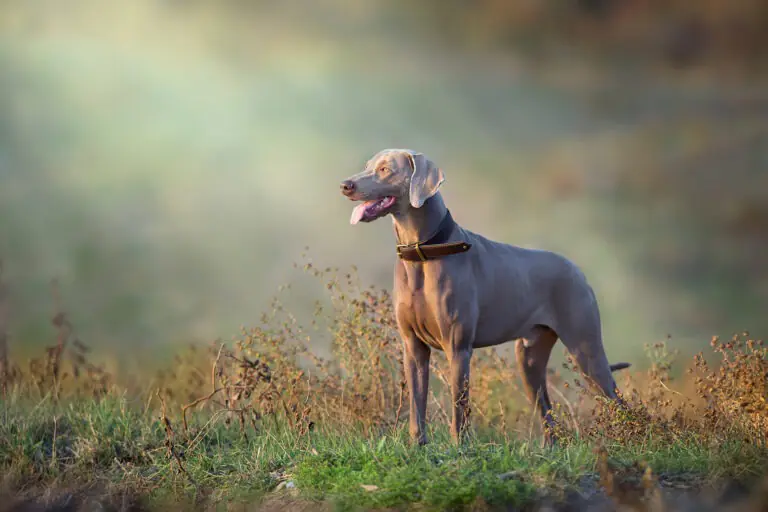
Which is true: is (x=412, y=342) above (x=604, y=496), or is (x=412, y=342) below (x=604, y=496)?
above

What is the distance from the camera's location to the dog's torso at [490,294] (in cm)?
634

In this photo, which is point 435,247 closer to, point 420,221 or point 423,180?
point 420,221

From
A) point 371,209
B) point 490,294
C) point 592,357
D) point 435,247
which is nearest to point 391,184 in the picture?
point 371,209

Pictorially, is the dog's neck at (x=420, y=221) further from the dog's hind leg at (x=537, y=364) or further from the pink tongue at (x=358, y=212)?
the dog's hind leg at (x=537, y=364)

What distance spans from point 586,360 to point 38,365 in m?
5.92

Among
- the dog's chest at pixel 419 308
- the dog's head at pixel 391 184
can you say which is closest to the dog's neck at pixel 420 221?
the dog's head at pixel 391 184

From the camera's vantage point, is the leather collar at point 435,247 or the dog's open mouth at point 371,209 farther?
the leather collar at point 435,247

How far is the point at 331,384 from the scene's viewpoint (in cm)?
838

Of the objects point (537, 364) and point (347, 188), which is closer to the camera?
point (347, 188)

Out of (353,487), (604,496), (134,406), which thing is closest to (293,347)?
(134,406)

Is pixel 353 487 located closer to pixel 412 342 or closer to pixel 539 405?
pixel 412 342

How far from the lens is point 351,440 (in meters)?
6.79

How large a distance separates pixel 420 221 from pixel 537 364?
1.90 metres

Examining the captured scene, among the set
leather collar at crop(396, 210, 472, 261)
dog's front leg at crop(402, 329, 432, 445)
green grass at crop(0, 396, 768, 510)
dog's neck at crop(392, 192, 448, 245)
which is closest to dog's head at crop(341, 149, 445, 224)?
dog's neck at crop(392, 192, 448, 245)
